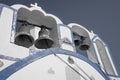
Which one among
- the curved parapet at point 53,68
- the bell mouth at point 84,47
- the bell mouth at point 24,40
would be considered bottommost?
the bell mouth at point 84,47

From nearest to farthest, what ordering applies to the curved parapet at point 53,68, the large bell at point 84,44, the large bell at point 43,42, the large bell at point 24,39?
the curved parapet at point 53,68 < the large bell at point 24,39 < the large bell at point 43,42 < the large bell at point 84,44

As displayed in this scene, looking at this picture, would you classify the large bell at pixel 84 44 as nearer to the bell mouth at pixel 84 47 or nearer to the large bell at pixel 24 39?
the bell mouth at pixel 84 47

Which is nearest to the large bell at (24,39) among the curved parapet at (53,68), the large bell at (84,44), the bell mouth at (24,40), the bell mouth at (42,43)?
the bell mouth at (24,40)

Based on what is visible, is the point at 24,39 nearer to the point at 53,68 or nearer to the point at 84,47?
the point at 53,68

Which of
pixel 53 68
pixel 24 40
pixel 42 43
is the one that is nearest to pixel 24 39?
pixel 24 40

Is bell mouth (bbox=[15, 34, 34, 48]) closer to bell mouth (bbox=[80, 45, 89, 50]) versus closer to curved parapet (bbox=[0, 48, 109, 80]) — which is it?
curved parapet (bbox=[0, 48, 109, 80])

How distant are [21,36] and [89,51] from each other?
6.19ft

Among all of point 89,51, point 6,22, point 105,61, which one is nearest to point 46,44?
point 6,22

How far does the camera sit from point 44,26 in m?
4.21

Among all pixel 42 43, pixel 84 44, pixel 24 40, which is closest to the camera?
pixel 24 40

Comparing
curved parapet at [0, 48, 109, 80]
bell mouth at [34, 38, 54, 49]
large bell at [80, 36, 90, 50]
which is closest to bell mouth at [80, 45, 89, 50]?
large bell at [80, 36, 90, 50]

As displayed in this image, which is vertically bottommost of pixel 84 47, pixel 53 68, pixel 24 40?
pixel 84 47

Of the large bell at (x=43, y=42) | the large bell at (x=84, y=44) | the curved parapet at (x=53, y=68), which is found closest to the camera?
the curved parapet at (x=53, y=68)

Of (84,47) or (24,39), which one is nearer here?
(24,39)
